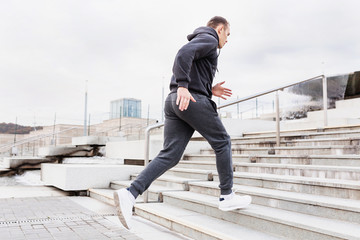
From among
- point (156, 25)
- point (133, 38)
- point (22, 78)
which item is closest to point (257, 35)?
point (156, 25)

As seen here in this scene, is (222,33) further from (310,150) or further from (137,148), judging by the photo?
(137,148)

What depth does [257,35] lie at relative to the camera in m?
8.79

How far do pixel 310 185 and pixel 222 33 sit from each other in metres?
1.47

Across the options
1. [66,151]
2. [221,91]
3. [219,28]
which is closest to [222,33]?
[219,28]

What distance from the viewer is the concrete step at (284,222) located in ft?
5.90

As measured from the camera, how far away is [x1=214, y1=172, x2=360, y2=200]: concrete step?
2.31 meters

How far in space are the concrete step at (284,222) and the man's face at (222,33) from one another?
1317 mm

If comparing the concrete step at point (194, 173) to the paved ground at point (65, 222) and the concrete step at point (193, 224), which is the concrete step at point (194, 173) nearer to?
the concrete step at point (193, 224)

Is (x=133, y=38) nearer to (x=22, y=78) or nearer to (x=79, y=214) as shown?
(x=79, y=214)

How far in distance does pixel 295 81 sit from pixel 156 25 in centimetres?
423

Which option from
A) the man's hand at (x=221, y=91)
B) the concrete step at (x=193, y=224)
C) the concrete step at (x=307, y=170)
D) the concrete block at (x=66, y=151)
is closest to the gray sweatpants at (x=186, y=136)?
the concrete step at (x=193, y=224)

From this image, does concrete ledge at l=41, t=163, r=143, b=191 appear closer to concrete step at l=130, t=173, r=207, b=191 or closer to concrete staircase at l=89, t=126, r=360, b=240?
concrete staircase at l=89, t=126, r=360, b=240

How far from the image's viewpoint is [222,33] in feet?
7.52

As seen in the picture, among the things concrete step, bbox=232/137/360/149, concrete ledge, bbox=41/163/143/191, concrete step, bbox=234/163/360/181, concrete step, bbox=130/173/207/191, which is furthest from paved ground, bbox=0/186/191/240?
concrete step, bbox=232/137/360/149
